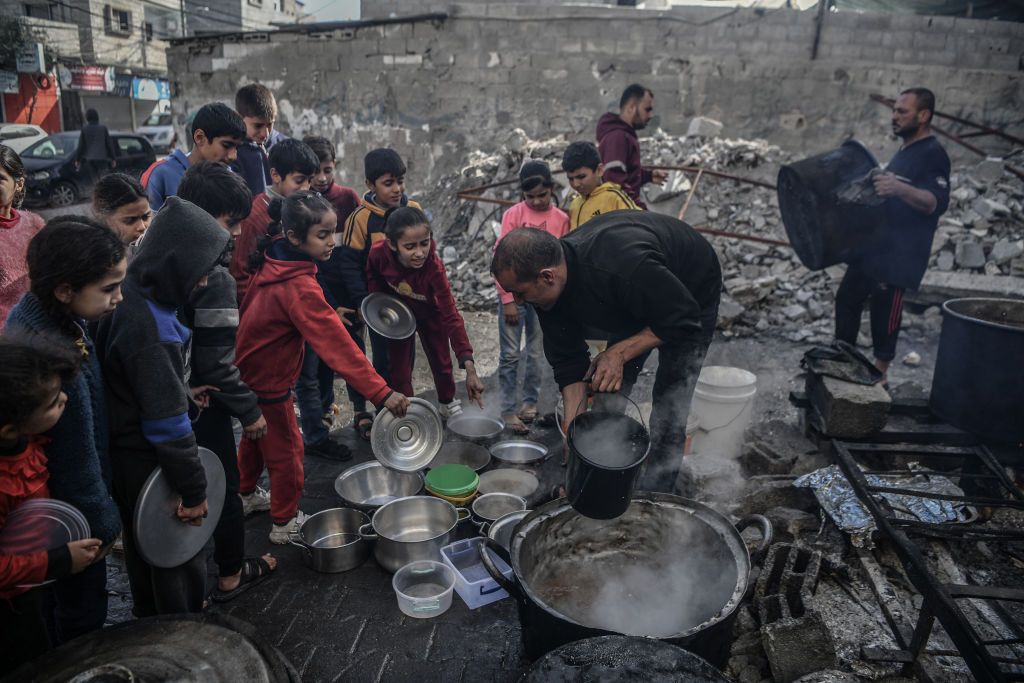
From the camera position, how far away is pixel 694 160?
361 inches

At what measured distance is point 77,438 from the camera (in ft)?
6.86

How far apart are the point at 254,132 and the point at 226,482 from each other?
3011mm

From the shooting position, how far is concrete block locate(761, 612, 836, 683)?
254 cm

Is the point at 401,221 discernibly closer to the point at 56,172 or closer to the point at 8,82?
the point at 56,172

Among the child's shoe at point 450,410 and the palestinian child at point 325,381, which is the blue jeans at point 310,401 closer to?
the palestinian child at point 325,381

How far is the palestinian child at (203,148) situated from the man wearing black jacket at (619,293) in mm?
2222

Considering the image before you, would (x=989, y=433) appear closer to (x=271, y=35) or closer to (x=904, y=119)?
(x=904, y=119)

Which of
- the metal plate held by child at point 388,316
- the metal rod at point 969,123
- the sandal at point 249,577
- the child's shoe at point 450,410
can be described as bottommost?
the sandal at point 249,577

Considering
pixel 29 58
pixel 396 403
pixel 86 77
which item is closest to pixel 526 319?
pixel 396 403

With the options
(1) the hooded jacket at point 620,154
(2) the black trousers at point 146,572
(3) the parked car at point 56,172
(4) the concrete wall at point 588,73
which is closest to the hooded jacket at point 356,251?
(1) the hooded jacket at point 620,154

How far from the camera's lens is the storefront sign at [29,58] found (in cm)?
2442

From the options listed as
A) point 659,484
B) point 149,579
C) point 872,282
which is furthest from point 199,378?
point 872,282

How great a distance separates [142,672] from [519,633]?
1.73 m

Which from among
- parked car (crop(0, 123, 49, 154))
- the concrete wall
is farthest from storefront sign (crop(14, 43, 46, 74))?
the concrete wall
